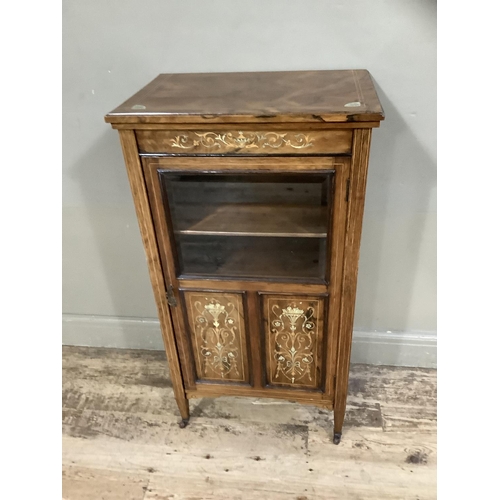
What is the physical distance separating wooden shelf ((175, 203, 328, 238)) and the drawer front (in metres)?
0.19

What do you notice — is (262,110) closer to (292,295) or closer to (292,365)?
(292,295)

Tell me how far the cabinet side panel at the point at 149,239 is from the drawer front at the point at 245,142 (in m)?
0.03

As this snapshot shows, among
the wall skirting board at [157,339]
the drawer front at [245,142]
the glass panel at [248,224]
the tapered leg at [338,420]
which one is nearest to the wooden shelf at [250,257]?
the glass panel at [248,224]

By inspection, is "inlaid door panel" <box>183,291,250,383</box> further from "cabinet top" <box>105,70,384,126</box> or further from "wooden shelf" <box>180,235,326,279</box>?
"cabinet top" <box>105,70,384,126</box>

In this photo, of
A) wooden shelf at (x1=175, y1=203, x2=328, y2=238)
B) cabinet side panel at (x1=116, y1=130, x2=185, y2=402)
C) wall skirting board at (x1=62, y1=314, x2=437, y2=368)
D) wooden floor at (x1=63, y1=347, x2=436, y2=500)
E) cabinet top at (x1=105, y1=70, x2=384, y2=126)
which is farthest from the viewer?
wall skirting board at (x1=62, y1=314, x2=437, y2=368)

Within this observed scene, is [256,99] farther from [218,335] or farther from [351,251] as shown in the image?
[218,335]

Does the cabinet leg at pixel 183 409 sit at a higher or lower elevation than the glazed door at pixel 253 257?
lower

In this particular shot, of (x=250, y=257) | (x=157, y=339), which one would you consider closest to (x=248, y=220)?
(x=250, y=257)

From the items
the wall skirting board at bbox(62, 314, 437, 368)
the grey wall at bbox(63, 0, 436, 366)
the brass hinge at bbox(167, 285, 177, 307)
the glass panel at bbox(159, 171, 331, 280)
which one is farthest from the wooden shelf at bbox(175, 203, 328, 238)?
the wall skirting board at bbox(62, 314, 437, 368)

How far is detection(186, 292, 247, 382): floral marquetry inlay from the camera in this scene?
4.04 ft

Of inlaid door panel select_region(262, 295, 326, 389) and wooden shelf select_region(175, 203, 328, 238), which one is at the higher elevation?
wooden shelf select_region(175, 203, 328, 238)

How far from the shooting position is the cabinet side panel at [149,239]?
1017 millimetres

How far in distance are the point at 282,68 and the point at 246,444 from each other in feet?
3.87

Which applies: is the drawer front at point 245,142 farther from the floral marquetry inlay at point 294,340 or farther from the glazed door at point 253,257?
the floral marquetry inlay at point 294,340
